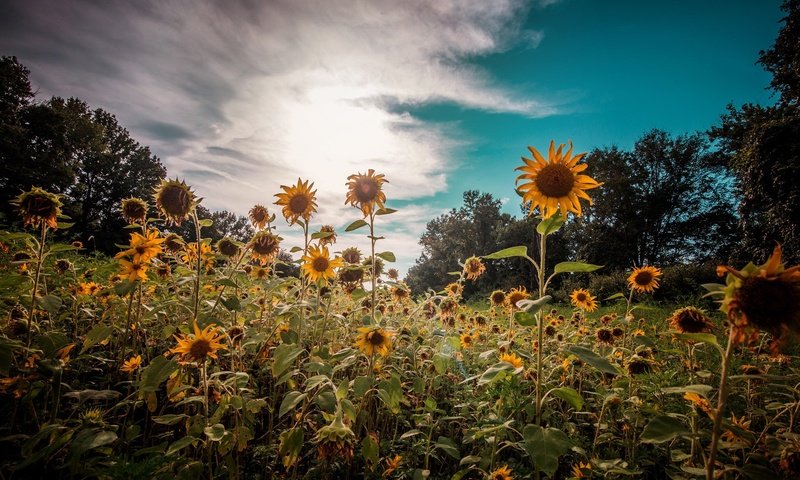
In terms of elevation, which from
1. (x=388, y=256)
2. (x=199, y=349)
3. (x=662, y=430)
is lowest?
(x=662, y=430)

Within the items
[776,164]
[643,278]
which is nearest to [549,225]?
[643,278]

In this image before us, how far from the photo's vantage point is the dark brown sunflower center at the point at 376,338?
1885 mm

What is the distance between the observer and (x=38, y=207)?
207 centimetres

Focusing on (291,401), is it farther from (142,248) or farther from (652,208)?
(652,208)

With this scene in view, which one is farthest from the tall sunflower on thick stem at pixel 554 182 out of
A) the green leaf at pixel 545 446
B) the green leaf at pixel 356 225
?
the green leaf at pixel 356 225

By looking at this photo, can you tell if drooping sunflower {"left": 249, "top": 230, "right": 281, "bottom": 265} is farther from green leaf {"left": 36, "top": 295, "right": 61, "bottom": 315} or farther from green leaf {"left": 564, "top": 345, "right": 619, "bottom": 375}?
green leaf {"left": 564, "top": 345, "right": 619, "bottom": 375}

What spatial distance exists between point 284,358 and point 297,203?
134cm

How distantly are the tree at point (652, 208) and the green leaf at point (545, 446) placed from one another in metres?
28.8

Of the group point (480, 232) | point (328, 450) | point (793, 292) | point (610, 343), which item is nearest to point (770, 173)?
point (610, 343)

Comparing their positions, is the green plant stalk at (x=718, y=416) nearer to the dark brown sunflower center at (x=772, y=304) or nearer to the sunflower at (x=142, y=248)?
the dark brown sunflower center at (x=772, y=304)

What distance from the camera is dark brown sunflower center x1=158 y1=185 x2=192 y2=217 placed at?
81.2 inches

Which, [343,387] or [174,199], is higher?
[174,199]

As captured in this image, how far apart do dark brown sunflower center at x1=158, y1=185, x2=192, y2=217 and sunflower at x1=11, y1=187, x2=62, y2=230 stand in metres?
0.74

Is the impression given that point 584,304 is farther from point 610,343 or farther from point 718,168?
point 718,168
